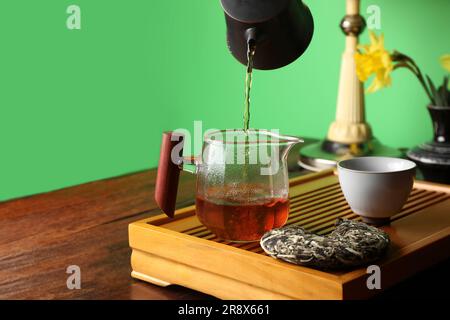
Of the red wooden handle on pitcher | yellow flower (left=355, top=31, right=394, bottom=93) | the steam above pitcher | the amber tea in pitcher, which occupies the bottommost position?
the amber tea in pitcher

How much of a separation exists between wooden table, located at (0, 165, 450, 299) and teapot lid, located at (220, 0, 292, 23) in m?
0.33

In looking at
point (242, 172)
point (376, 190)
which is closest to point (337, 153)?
point (376, 190)

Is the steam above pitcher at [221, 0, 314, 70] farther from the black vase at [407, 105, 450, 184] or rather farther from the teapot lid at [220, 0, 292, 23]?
the black vase at [407, 105, 450, 184]

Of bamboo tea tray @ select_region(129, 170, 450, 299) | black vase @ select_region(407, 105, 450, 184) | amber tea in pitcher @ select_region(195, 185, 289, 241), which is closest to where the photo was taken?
bamboo tea tray @ select_region(129, 170, 450, 299)

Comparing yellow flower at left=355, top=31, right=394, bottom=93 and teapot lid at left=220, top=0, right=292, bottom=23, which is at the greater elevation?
teapot lid at left=220, top=0, right=292, bottom=23

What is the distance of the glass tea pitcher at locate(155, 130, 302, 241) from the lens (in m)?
0.83

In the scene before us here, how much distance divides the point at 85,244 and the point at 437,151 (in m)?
0.74

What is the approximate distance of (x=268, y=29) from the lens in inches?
35.4

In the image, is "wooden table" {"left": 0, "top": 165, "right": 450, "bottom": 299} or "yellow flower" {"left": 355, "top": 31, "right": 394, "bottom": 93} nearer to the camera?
"wooden table" {"left": 0, "top": 165, "right": 450, "bottom": 299}

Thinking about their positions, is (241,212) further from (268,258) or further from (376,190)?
(376,190)

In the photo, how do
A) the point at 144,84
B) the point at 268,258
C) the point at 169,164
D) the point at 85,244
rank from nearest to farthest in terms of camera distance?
the point at 268,258
the point at 169,164
the point at 85,244
the point at 144,84

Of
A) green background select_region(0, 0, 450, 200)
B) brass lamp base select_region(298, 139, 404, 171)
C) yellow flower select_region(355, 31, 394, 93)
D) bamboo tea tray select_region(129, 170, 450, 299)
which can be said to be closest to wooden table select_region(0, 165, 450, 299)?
bamboo tea tray select_region(129, 170, 450, 299)

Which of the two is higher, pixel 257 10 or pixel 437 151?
pixel 257 10

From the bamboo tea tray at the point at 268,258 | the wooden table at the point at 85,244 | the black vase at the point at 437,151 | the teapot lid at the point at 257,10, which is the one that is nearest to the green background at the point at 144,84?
the black vase at the point at 437,151
